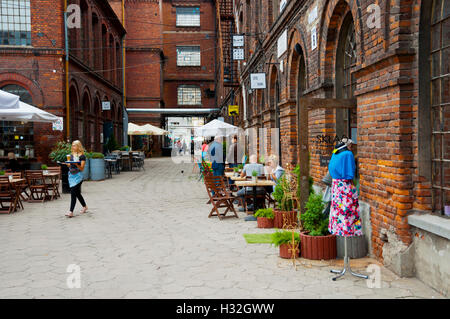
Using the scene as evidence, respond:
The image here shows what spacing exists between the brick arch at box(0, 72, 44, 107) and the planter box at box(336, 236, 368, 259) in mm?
15656

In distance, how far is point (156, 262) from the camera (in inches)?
226

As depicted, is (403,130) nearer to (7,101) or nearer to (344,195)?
(344,195)

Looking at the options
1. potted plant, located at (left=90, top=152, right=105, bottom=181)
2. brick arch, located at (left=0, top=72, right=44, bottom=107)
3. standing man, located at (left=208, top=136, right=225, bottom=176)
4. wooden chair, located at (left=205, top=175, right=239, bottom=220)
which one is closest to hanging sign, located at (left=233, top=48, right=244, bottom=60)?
standing man, located at (left=208, top=136, right=225, bottom=176)

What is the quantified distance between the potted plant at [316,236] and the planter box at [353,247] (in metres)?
0.07

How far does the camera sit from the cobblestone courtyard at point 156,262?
179 inches

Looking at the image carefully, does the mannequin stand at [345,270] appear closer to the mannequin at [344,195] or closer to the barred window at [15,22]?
the mannequin at [344,195]

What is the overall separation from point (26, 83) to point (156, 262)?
1487cm

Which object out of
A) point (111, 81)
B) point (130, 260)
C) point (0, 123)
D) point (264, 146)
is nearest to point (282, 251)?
point (130, 260)

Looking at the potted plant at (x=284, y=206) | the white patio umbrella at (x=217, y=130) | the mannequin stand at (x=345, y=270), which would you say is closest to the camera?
the mannequin stand at (x=345, y=270)

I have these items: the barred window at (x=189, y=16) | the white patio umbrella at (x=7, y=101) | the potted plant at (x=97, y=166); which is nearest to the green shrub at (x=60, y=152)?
the potted plant at (x=97, y=166)

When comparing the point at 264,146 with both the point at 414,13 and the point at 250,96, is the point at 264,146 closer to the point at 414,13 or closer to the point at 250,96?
the point at 250,96

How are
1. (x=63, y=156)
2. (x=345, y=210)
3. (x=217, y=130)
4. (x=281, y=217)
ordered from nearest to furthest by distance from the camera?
(x=345, y=210) < (x=281, y=217) < (x=63, y=156) < (x=217, y=130)

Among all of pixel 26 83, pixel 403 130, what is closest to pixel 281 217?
pixel 403 130
